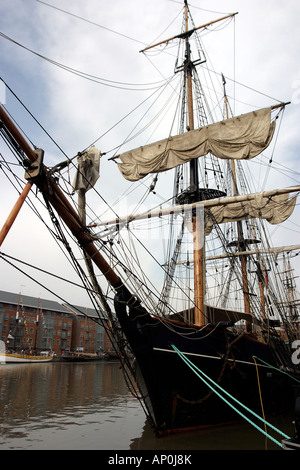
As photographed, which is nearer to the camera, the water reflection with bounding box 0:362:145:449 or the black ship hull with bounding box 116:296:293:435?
the black ship hull with bounding box 116:296:293:435

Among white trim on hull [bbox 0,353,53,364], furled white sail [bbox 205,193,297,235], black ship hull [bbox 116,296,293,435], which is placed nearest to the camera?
black ship hull [bbox 116,296,293,435]

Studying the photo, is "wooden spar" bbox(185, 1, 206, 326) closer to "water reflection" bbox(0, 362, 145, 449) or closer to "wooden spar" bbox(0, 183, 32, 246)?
"water reflection" bbox(0, 362, 145, 449)

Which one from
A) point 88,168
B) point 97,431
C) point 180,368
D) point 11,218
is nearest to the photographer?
point 11,218

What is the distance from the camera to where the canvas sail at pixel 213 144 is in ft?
46.0

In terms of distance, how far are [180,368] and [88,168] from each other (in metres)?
5.79

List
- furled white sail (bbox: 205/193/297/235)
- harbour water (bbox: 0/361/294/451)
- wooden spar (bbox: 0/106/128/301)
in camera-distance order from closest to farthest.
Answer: wooden spar (bbox: 0/106/128/301)
harbour water (bbox: 0/361/294/451)
furled white sail (bbox: 205/193/297/235)

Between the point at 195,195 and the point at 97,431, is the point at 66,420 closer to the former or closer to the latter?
the point at 97,431

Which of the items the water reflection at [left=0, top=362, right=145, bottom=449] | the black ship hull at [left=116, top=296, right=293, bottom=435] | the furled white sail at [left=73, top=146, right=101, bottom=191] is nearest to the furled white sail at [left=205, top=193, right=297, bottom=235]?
the black ship hull at [left=116, top=296, right=293, bottom=435]

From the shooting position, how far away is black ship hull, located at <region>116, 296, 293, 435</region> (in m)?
8.49

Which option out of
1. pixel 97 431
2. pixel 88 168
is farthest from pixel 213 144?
pixel 97 431

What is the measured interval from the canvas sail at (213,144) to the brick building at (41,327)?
43687 millimetres

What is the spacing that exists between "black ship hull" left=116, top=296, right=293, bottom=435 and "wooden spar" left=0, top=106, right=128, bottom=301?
3.10ft

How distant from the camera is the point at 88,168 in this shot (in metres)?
8.50

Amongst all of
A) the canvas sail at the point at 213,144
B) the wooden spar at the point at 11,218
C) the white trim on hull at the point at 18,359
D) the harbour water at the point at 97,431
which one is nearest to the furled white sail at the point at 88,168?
the wooden spar at the point at 11,218
